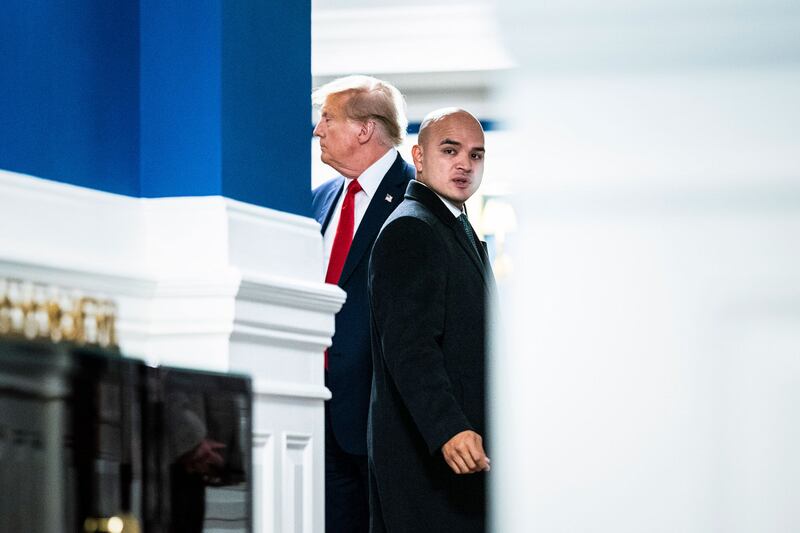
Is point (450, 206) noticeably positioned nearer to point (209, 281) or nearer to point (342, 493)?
point (342, 493)

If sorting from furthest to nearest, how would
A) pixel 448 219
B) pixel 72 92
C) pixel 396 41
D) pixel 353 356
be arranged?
pixel 396 41
pixel 353 356
pixel 448 219
pixel 72 92

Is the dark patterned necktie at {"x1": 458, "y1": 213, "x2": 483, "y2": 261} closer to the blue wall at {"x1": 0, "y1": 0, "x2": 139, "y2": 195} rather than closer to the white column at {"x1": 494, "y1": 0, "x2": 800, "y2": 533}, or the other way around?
the blue wall at {"x1": 0, "y1": 0, "x2": 139, "y2": 195}

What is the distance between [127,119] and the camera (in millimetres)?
1706

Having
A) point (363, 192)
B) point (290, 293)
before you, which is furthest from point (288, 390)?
point (363, 192)

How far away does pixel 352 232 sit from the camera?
10.1 ft

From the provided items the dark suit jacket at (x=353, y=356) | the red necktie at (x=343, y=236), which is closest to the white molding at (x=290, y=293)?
the dark suit jacket at (x=353, y=356)

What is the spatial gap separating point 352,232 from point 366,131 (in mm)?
369

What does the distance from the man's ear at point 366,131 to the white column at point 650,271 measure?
115 inches

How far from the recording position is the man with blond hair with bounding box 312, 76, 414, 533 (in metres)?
2.87

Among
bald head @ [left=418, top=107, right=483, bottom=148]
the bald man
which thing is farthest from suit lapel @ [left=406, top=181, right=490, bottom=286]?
bald head @ [left=418, top=107, right=483, bottom=148]

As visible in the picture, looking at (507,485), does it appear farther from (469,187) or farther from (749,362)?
(469,187)

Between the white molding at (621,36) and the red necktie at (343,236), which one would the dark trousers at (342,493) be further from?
the white molding at (621,36)

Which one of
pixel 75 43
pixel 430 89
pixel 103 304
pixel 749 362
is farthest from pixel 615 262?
pixel 430 89

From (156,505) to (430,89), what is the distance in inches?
315
